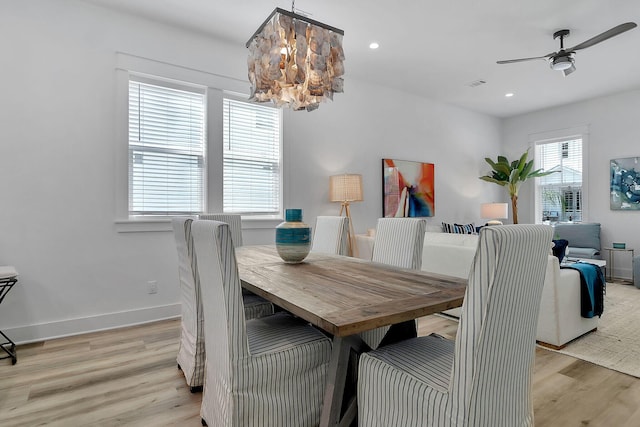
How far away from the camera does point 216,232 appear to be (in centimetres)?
124

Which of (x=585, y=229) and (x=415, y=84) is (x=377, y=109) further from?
(x=585, y=229)

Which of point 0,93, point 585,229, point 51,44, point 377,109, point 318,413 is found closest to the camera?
point 318,413

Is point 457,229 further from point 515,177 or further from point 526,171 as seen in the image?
point 526,171

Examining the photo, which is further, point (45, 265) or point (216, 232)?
point (45, 265)

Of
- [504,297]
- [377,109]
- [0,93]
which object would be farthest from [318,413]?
[377,109]

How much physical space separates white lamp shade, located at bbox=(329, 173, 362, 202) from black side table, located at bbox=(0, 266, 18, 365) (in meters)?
3.02

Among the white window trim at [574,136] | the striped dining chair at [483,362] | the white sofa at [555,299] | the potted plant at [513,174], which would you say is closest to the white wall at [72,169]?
the white sofa at [555,299]

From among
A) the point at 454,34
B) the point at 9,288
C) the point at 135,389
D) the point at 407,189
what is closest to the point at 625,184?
the point at 407,189

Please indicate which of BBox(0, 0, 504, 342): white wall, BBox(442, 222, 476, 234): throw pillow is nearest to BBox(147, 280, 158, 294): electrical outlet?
BBox(0, 0, 504, 342): white wall

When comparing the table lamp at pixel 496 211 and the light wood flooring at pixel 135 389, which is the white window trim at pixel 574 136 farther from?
the light wood flooring at pixel 135 389

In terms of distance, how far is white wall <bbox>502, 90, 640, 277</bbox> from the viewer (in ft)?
17.2

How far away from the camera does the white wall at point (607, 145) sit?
206 inches

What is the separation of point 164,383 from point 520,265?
6.76 feet

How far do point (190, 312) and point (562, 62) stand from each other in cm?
402
